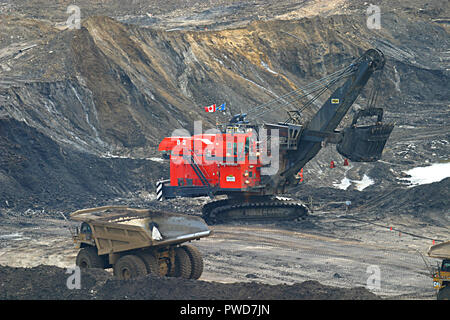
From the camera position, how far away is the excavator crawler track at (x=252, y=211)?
2592 centimetres

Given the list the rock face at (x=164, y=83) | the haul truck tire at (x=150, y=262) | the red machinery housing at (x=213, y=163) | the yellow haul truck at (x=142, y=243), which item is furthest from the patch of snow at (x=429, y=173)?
the haul truck tire at (x=150, y=262)

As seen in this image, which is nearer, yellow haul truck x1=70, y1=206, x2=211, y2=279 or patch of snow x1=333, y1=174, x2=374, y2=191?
yellow haul truck x1=70, y1=206, x2=211, y2=279

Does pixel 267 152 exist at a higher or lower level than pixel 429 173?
higher

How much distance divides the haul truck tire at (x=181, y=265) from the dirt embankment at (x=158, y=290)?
1.41m

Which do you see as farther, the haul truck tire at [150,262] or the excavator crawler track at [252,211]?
the excavator crawler track at [252,211]

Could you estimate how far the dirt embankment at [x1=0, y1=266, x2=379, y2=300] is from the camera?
1295 centimetres

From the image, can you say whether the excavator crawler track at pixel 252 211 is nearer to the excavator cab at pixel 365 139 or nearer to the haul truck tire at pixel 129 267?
the excavator cab at pixel 365 139

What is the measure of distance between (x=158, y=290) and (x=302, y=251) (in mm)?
8506

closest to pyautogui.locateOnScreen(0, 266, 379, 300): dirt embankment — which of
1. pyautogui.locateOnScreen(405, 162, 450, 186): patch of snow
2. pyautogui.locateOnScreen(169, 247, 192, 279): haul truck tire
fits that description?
pyautogui.locateOnScreen(169, 247, 192, 279): haul truck tire

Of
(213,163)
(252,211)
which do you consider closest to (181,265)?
(213,163)

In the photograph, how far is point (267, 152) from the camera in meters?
25.3

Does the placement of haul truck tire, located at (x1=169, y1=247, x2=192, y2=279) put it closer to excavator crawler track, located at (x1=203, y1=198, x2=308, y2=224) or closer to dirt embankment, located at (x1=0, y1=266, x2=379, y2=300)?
dirt embankment, located at (x1=0, y1=266, x2=379, y2=300)

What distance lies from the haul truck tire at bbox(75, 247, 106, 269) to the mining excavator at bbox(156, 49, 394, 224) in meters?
9.68

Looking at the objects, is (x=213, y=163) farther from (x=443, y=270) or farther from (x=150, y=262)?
(x=443, y=270)
